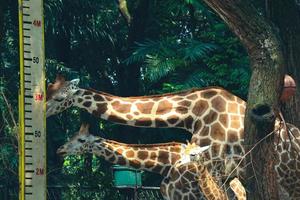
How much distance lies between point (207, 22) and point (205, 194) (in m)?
7.35

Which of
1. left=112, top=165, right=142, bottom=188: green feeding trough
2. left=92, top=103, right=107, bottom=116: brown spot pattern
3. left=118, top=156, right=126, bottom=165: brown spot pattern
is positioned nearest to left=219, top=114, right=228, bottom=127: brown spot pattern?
left=118, top=156, right=126, bottom=165: brown spot pattern

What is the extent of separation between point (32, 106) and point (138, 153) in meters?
5.37

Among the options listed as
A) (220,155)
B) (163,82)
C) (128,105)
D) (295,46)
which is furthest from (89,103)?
(163,82)

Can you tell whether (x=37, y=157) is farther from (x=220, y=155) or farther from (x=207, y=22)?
(x=207, y=22)

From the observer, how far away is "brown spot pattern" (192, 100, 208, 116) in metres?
12.6

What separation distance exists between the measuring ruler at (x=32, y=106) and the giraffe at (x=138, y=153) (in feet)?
16.2

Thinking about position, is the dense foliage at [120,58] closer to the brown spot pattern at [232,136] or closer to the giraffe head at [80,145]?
the giraffe head at [80,145]

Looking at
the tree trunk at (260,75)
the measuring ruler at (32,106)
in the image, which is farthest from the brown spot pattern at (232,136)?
the measuring ruler at (32,106)

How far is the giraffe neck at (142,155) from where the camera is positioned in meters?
12.7

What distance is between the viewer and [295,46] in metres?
11.5

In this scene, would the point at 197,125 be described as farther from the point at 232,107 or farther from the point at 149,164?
the point at 149,164

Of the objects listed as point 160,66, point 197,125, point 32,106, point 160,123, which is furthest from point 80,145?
point 32,106

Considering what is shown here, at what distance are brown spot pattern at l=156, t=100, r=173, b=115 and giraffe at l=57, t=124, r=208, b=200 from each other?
534 millimetres

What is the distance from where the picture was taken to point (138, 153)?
12.8m
